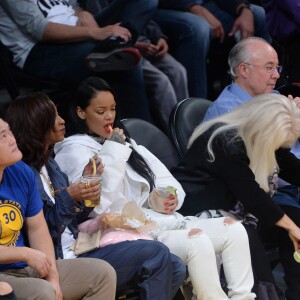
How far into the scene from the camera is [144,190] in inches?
192

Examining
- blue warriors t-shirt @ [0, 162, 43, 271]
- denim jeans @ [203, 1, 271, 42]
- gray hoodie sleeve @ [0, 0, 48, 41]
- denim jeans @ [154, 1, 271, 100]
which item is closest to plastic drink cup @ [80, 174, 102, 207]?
blue warriors t-shirt @ [0, 162, 43, 271]

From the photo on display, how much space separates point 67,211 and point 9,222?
0.36m

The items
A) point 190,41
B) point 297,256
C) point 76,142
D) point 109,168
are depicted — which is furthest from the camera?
point 190,41

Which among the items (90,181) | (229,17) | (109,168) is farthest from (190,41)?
(90,181)

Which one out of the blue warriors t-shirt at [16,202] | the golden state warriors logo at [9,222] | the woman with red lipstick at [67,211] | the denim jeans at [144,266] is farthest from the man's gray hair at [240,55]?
the golden state warriors logo at [9,222]

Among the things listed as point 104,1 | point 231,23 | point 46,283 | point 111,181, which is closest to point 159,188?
point 111,181

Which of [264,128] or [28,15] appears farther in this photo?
[28,15]

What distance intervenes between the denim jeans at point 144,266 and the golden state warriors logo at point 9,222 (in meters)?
0.49

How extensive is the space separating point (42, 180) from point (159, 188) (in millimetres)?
759

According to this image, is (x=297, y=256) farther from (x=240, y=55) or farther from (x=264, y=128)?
(x=240, y=55)

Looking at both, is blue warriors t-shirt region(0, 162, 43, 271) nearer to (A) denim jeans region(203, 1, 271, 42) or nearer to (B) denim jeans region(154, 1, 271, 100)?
(B) denim jeans region(154, 1, 271, 100)

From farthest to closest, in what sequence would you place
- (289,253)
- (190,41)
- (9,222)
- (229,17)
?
(229,17)
(190,41)
(289,253)
(9,222)

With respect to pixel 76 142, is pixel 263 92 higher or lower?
lower

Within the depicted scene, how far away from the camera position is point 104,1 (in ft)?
20.6
